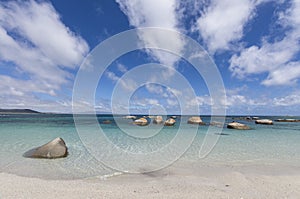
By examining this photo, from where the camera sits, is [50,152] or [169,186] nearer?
[169,186]

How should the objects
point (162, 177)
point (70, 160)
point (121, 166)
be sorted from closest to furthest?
point (162, 177) < point (121, 166) < point (70, 160)

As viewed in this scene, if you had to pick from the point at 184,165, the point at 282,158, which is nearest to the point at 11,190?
the point at 184,165

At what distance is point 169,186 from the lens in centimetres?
502

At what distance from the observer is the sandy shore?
431cm

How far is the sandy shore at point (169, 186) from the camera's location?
170 inches

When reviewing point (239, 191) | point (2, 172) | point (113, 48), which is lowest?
point (2, 172)

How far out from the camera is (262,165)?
7.63 metres

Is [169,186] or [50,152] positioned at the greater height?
[50,152]

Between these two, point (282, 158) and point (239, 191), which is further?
point (282, 158)

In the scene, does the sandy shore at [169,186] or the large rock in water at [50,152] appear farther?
the large rock in water at [50,152]

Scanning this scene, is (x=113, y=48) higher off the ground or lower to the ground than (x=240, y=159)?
higher

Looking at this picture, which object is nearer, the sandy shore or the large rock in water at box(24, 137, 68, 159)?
the sandy shore

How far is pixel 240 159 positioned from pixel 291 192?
13.2 ft

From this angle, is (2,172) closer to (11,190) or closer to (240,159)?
(11,190)
